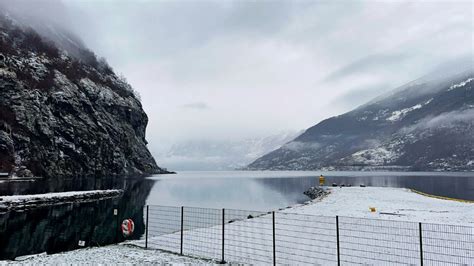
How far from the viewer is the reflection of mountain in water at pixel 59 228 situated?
24.5m

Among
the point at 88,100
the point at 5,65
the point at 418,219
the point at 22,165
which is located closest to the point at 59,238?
the point at 418,219

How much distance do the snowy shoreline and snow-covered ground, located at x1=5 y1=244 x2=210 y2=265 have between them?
3033 centimetres

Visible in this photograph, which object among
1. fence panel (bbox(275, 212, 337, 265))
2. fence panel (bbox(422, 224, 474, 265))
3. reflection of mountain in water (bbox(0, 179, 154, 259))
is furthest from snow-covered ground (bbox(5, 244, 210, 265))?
fence panel (bbox(422, 224, 474, 265))

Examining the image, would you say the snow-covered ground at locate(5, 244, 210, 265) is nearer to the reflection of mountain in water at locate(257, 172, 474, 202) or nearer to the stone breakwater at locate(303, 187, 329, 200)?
the stone breakwater at locate(303, 187, 329, 200)

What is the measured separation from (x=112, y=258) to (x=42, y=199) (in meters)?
39.3

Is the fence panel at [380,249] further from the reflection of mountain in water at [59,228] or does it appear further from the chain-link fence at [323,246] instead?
the reflection of mountain in water at [59,228]

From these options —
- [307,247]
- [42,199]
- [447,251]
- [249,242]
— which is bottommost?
[42,199]

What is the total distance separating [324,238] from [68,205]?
4109 cm

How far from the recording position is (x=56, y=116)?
137750 millimetres

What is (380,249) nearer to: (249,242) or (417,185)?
(249,242)

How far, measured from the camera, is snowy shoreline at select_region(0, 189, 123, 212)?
4272 centimetres

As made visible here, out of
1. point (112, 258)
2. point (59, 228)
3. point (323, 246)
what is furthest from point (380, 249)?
point (59, 228)

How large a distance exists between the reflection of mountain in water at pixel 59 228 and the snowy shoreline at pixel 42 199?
7.41 ft

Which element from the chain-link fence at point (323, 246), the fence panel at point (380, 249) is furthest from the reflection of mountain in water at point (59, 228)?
the fence panel at point (380, 249)
